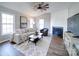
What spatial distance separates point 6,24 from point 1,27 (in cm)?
16

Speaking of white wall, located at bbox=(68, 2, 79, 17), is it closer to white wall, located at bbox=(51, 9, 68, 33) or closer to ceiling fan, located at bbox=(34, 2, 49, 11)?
white wall, located at bbox=(51, 9, 68, 33)

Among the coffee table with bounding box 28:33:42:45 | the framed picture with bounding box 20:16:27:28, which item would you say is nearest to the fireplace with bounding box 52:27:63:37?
the coffee table with bounding box 28:33:42:45

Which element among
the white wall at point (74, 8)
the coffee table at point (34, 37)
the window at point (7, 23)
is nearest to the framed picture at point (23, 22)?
the window at point (7, 23)

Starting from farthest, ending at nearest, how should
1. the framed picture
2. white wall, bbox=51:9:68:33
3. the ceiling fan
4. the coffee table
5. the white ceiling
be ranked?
the coffee table < white wall, bbox=51:9:68:33 < the framed picture < the ceiling fan < the white ceiling

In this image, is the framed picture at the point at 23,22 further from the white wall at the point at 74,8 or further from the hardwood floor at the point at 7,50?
the white wall at the point at 74,8

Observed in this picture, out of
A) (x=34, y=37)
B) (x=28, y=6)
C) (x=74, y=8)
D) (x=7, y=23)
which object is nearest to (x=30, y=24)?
(x=28, y=6)

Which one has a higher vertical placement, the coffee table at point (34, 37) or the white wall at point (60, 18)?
the white wall at point (60, 18)

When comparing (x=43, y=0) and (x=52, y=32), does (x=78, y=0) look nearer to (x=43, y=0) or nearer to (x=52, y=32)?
(x=43, y=0)

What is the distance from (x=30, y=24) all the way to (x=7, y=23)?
0.68m

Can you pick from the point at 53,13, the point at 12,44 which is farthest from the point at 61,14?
the point at 12,44

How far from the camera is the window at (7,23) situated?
233 cm

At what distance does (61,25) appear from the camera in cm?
297

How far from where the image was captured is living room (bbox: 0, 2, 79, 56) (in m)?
2.32

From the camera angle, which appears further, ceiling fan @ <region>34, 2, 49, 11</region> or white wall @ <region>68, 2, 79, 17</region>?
ceiling fan @ <region>34, 2, 49, 11</region>
